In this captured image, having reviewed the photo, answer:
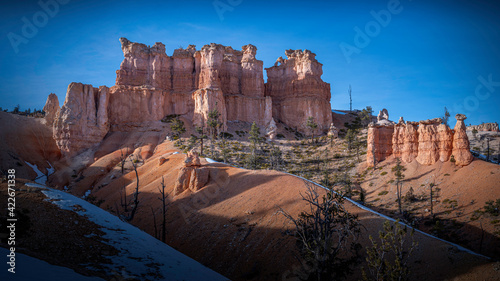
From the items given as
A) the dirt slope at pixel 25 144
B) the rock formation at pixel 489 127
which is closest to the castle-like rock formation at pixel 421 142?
the rock formation at pixel 489 127

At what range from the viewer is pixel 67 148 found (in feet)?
224

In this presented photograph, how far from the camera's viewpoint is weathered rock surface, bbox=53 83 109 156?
68875 mm

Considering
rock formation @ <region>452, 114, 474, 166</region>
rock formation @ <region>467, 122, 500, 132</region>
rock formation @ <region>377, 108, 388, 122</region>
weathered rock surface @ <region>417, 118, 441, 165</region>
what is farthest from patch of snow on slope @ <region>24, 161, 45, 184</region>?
rock formation @ <region>467, 122, 500, 132</region>

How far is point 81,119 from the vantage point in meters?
71.6

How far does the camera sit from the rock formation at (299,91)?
95.1 m

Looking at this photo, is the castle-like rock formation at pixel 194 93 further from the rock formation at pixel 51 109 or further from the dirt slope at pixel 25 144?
the rock formation at pixel 51 109

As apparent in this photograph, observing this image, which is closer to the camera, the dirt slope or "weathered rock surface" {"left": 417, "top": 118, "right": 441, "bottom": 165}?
"weathered rock surface" {"left": 417, "top": 118, "right": 441, "bottom": 165}

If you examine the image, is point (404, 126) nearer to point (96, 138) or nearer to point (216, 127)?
point (216, 127)

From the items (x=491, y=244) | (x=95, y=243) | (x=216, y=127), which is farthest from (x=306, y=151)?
(x=95, y=243)

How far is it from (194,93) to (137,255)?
73.4 meters

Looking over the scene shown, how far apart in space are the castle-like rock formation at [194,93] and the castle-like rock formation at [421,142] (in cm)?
3870

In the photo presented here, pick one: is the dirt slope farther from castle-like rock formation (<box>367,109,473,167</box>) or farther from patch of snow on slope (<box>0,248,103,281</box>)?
castle-like rock formation (<box>367,109,473,167</box>)

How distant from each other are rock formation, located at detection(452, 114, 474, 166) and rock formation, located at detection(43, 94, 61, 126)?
81127 mm

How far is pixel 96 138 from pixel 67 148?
22.6 ft
